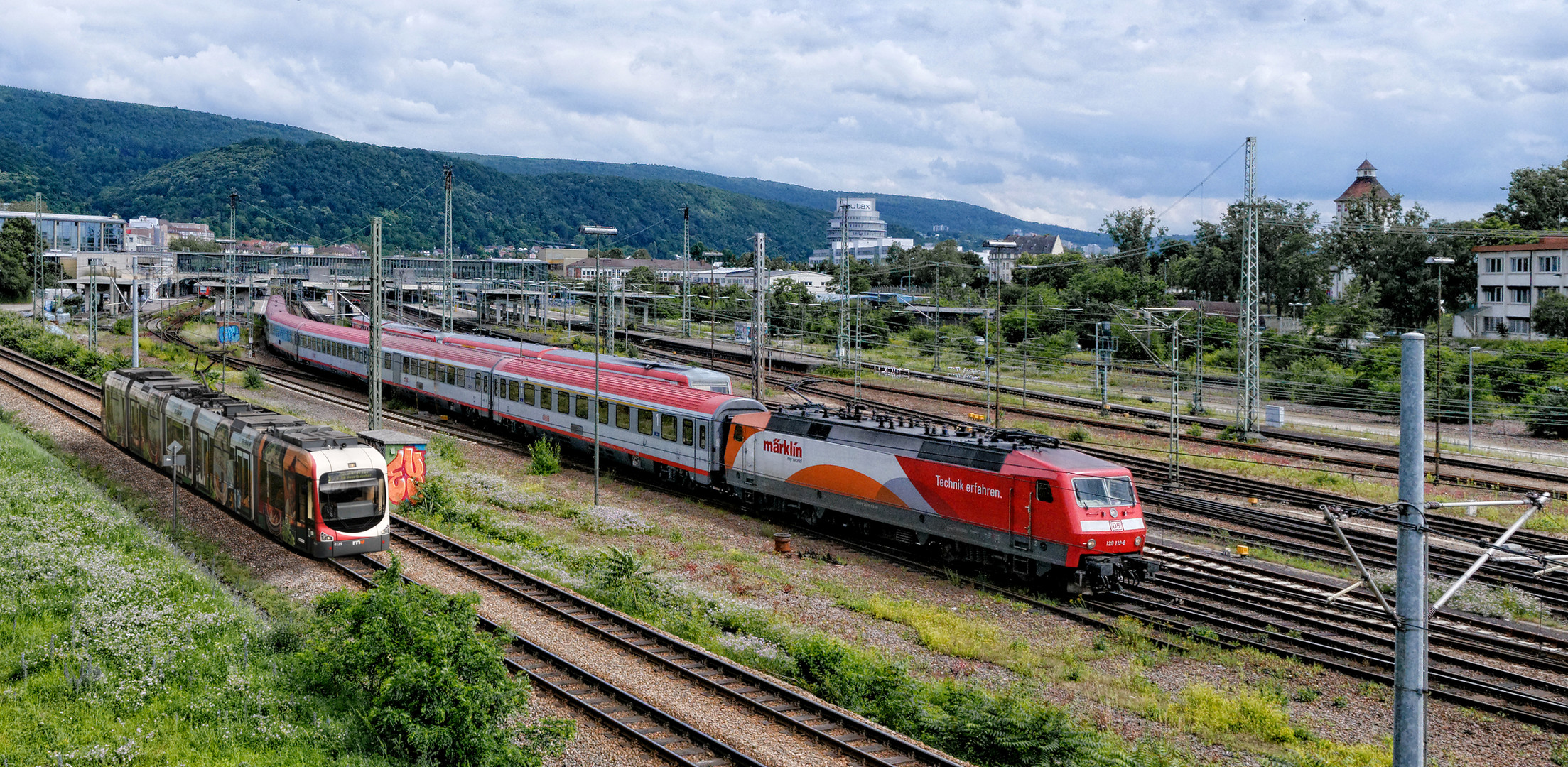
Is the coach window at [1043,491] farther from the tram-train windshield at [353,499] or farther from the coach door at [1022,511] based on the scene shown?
the tram-train windshield at [353,499]

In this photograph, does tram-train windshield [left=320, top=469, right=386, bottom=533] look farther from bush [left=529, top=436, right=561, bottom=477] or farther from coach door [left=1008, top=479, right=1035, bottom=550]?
bush [left=529, top=436, right=561, bottom=477]

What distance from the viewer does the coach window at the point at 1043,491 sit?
21812 mm

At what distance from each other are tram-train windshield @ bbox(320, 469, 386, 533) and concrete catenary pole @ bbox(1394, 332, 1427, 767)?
18.2m

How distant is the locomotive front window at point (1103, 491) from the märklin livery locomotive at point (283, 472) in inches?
548

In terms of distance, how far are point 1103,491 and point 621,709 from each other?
11.2 metres

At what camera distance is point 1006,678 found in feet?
59.2

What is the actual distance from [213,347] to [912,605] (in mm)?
63987

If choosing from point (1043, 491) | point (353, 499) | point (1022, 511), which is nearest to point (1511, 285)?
point (1022, 511)

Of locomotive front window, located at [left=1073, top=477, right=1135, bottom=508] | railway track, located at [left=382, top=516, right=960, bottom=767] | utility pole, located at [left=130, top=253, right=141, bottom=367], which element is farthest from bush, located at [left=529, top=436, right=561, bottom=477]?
locomotive front window, located at [left=1073, top=477, right=1135, bottom=508]

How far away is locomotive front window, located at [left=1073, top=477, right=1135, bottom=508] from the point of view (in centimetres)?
2166

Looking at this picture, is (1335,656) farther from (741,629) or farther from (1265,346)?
(1265,346)

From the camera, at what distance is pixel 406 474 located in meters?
27.8

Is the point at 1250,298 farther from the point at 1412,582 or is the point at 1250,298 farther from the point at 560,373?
the point at 1412,582

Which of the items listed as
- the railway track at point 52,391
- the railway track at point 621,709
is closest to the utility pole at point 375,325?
the railway track at point 621,709
